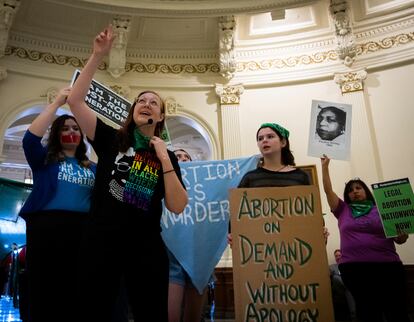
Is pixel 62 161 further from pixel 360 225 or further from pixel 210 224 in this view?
pixel 360 225

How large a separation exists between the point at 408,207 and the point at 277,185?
1.31 m

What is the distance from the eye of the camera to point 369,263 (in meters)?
2.70

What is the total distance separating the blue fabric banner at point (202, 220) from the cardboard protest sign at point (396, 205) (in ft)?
3.55

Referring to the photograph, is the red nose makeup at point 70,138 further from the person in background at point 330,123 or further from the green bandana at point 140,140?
the person in background at point 330,123

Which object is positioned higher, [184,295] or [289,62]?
[289,62]

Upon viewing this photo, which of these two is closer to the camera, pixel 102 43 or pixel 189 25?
pixel 102 43

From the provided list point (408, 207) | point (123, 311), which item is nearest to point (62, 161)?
point (123, 311)

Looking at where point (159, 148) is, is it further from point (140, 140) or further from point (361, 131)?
point (361, 131)

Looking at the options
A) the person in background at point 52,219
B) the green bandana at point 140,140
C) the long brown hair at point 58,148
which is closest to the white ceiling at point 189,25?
the long brown hair at point 58,148

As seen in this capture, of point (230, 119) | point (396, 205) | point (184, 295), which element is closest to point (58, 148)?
point (184, 295)

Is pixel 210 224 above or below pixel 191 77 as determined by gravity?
below

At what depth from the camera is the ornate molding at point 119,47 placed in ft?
20.7

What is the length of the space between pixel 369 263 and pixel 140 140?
6.74ft

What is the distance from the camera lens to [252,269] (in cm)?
189
